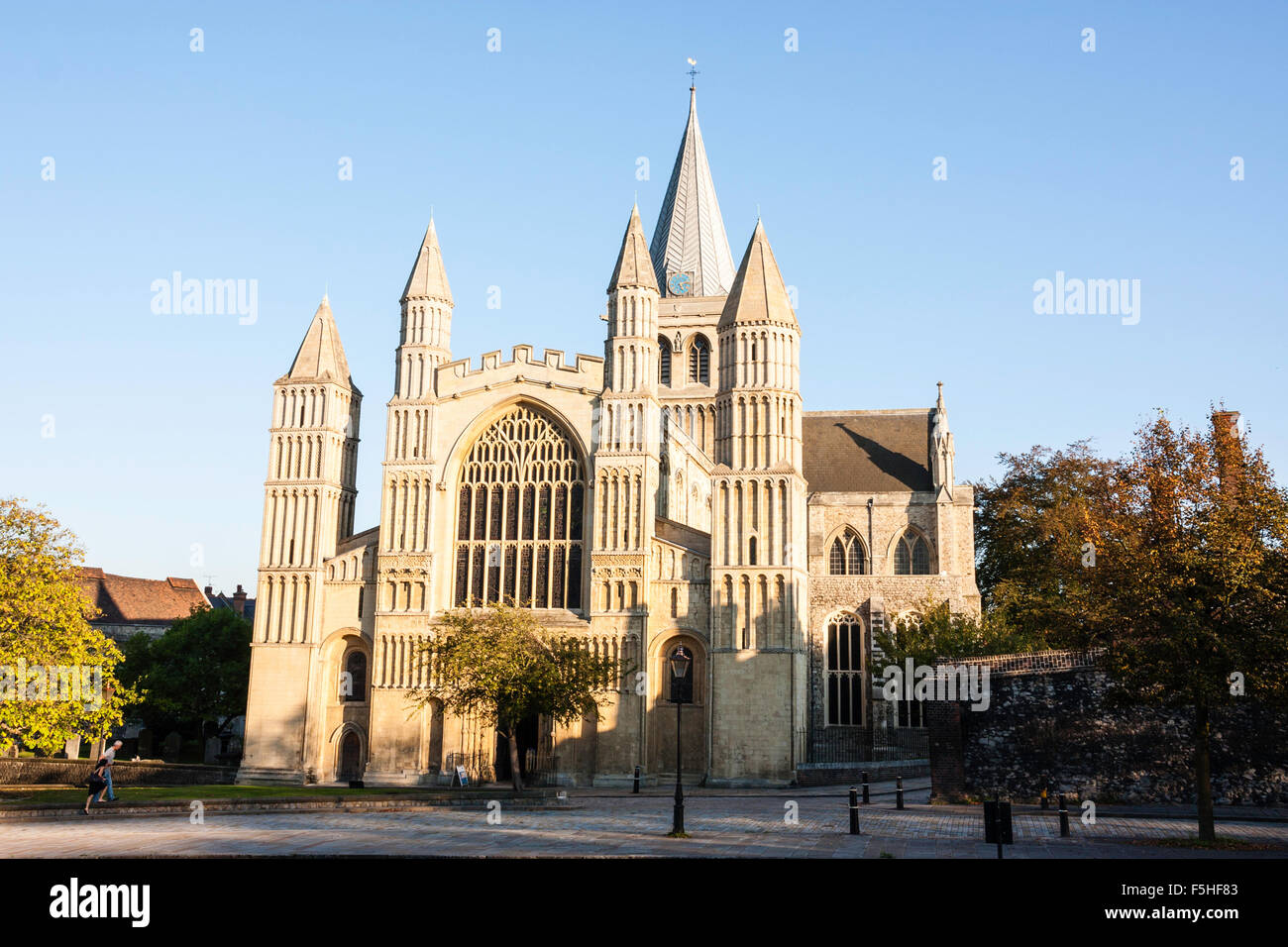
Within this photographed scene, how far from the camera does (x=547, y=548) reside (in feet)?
143

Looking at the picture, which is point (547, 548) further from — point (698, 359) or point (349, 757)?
point (698, 359)

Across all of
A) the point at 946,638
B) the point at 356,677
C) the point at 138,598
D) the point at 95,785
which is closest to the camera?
the point at 95,785

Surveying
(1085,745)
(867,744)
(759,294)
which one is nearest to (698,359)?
(759,294)

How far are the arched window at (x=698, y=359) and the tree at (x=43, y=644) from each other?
124ft

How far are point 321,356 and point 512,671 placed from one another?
17346 mm

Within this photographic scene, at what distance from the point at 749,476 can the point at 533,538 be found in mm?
8515

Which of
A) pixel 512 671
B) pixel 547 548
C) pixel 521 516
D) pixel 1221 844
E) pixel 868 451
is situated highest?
pixel 868 451

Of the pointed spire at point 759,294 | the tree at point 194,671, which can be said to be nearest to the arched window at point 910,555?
the pointed spire at point 759,294

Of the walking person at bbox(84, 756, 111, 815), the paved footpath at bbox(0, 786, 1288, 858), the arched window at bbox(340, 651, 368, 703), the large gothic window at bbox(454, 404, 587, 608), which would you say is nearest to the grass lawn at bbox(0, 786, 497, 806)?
the walking person at bbox(84, 756, 111, 815)

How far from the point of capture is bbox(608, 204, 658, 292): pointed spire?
44344mm

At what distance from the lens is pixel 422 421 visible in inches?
1768

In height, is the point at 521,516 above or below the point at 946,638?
above

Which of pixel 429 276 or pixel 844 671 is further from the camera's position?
pixel 844 671
